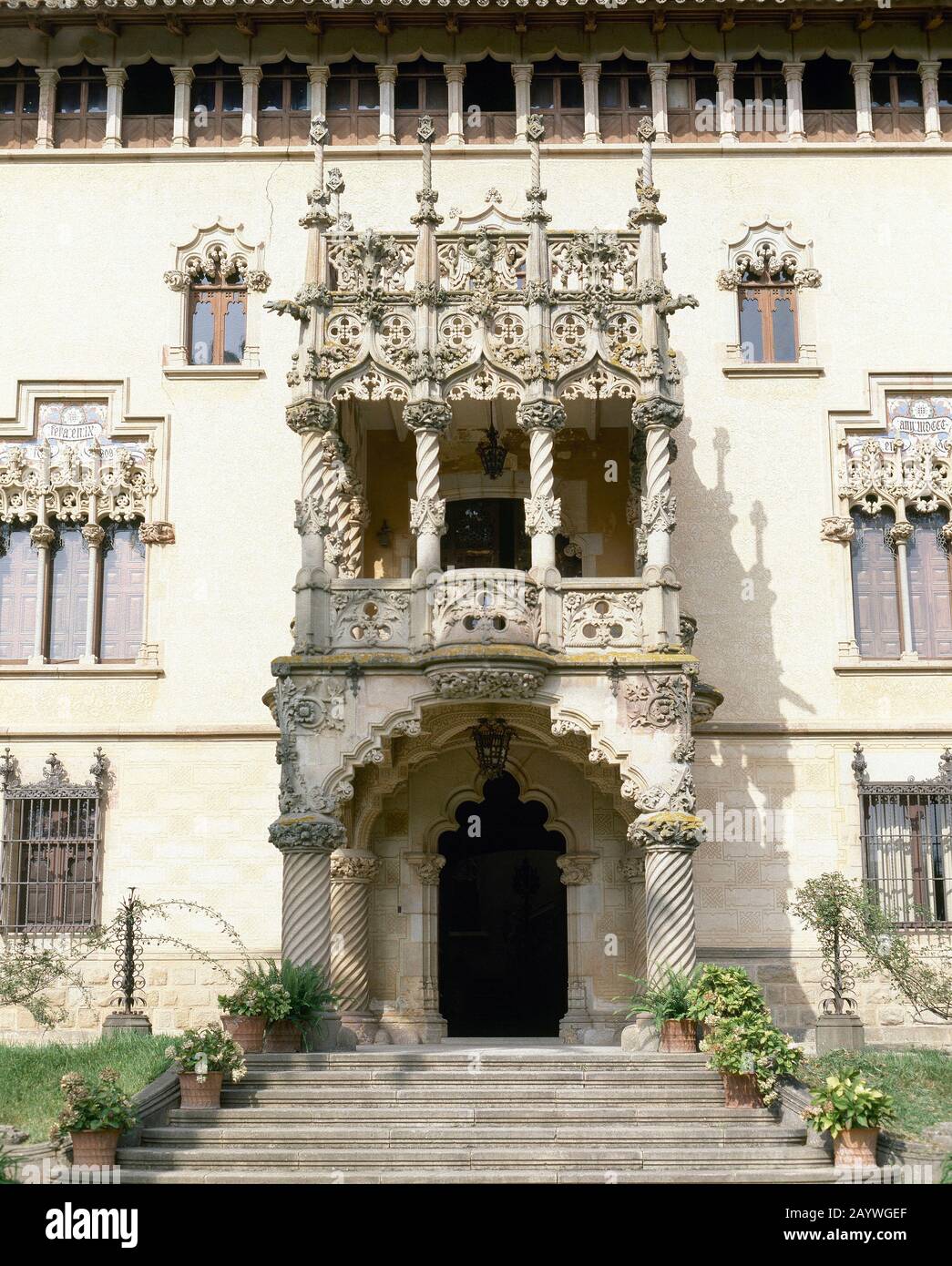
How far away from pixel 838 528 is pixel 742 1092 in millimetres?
9630

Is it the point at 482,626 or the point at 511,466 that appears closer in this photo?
the point at 482,626

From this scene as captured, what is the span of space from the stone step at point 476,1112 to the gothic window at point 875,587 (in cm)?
899

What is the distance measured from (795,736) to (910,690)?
1755mm

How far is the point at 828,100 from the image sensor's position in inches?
995

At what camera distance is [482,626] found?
19500 millimetres

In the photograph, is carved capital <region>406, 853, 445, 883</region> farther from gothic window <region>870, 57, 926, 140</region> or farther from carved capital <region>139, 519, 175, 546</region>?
gothic window <region>870, 57, 926, 140</region>

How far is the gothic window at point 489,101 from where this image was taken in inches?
981

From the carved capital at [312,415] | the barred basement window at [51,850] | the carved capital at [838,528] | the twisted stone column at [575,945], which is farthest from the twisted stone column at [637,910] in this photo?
the barred basement window at [51,850]

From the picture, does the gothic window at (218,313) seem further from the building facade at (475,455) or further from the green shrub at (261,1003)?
the green shrub at (261,1003)

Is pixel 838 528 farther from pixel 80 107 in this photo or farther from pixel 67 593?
pixel 80 107

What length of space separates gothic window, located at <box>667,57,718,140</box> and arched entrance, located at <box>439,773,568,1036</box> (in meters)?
10.0
